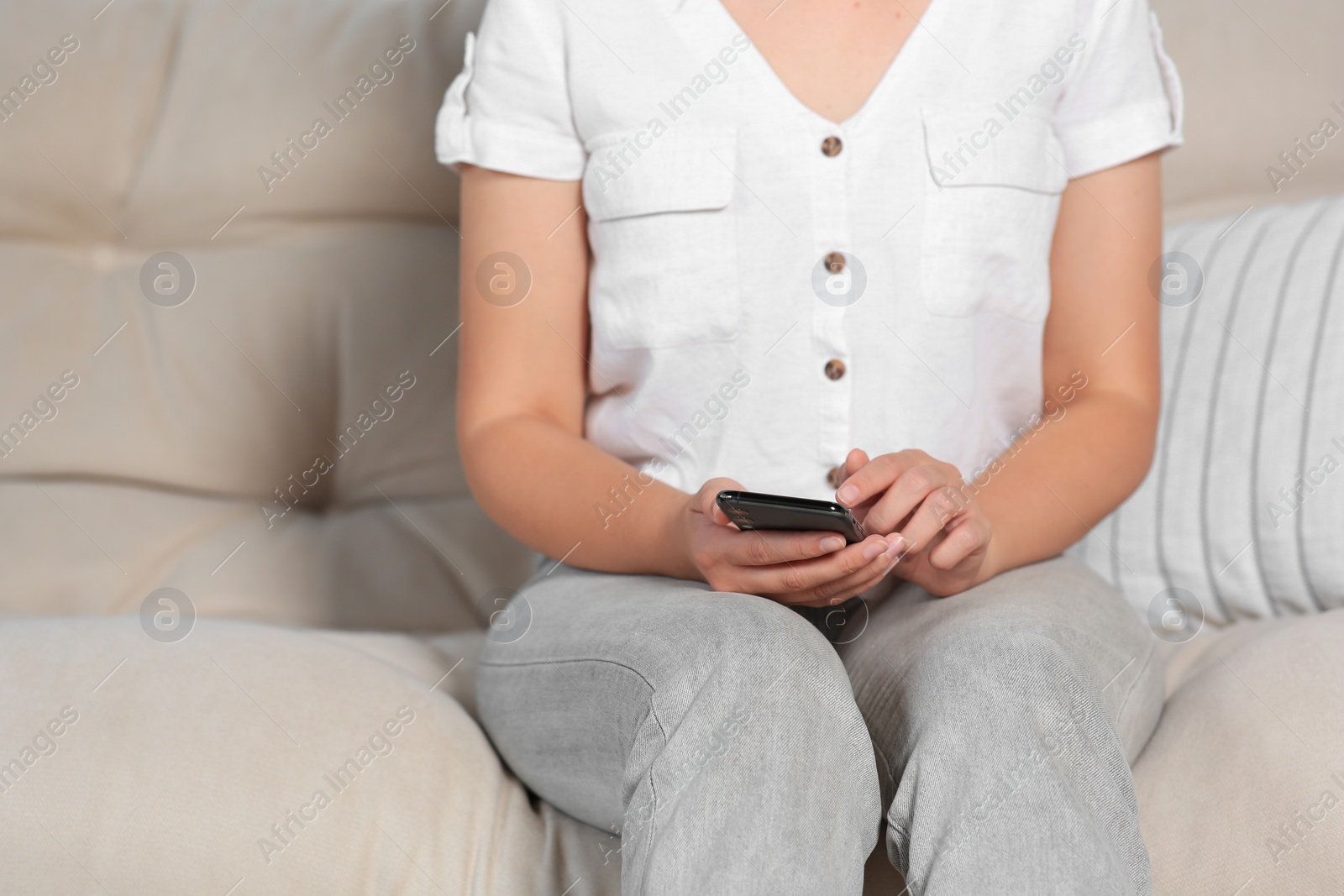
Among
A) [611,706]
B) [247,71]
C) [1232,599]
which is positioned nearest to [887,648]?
[611,706]

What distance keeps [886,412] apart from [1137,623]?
225mm

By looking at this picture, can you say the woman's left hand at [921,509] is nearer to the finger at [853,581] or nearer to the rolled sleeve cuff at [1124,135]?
the finger at [853,581]

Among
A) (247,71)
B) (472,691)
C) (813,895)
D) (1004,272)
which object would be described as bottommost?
(472,691)

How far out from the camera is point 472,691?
86cm

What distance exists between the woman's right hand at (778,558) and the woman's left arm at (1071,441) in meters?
0.03

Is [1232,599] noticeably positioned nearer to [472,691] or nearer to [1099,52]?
[1099,52]

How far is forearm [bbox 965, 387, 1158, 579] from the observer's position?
0.72m

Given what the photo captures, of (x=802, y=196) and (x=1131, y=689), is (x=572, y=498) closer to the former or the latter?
(x=802, y=196)

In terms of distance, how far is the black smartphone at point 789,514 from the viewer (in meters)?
0.56

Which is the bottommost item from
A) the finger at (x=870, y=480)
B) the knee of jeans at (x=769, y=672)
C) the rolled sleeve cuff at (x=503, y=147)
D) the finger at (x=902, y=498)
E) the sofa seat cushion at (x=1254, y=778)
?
the sofa seat cushion at (x=1254, y=778)

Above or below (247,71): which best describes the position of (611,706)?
below

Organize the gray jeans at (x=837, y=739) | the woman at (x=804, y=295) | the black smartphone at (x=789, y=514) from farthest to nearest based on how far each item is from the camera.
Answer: the woman at (x=804, y=295) → the black smartphone at (x=789, y=514) → the gray jeans at (x=837, y=739)

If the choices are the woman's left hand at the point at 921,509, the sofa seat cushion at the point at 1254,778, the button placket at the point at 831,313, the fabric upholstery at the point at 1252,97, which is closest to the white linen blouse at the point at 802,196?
the button placket at the point at 831,313

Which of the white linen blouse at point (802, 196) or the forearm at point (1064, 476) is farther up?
the white linen blouse at point (802, 196)
